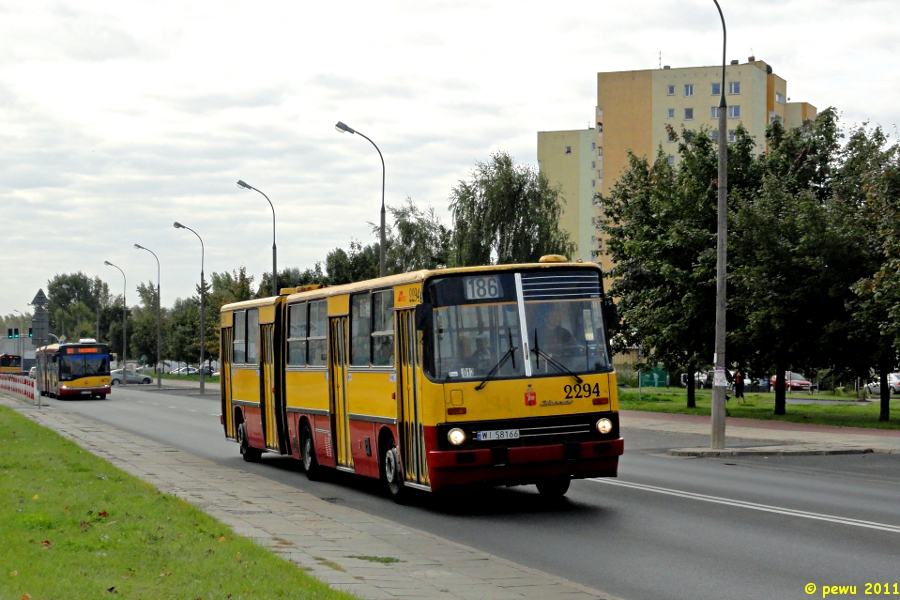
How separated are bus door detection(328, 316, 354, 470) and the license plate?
3.68m

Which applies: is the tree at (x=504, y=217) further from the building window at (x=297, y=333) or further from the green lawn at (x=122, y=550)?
the green lawn at (x=122, y=550)

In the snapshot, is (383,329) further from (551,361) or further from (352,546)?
(352,546)

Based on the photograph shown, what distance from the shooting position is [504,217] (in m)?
A: 65.4

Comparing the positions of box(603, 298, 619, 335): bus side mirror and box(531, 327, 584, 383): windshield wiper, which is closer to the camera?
box(531, 327, 584, 383): windshield wiper

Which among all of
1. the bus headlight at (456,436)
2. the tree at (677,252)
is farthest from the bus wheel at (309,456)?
the tree at (677,252)

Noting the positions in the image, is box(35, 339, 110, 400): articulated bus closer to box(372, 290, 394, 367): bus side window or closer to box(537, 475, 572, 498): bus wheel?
box(372, 290, 394, 367): bus side window

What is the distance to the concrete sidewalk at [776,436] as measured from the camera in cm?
2258

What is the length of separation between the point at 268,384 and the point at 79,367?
41.5m

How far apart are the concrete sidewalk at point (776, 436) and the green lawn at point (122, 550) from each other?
42.0ft

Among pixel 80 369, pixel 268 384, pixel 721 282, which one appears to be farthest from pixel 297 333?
pixel 80 369

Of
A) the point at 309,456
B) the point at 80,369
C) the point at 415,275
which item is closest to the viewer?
the point at 415,275

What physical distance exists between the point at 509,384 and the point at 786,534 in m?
3.42

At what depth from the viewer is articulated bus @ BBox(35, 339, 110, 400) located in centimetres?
5834

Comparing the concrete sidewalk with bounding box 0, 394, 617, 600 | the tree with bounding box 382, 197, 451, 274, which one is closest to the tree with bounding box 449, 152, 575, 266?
the tree with bounding box 382, 197, 451, 274
